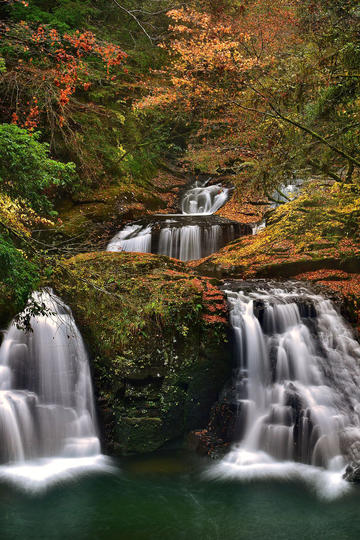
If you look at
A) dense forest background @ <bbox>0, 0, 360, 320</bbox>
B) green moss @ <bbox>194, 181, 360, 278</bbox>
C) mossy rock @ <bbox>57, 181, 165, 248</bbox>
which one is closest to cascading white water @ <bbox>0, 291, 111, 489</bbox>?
dense forest background @ <bbox>0, 0, 360, 320</bbox>

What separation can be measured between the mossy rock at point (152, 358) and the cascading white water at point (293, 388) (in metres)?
0.56

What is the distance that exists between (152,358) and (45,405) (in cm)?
177

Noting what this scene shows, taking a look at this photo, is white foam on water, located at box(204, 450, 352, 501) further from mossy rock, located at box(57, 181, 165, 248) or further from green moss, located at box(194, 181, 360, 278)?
mossy rock, located at box(57, 181, 165, 248)

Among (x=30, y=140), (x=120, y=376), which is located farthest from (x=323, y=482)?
(x=30, y=140)

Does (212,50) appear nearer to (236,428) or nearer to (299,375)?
(299,375)

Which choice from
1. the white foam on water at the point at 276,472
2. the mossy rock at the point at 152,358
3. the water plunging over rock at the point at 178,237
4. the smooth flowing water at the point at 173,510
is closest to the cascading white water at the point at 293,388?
the white foam on water at the point at 276,472

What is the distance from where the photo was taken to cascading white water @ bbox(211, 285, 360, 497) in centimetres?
577

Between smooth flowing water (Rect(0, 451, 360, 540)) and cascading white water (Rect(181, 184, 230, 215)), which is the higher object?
cascading white water (Rect(181, 184, 230, 215))

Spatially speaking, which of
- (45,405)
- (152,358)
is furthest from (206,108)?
(45,405)

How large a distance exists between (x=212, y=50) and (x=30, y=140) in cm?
578

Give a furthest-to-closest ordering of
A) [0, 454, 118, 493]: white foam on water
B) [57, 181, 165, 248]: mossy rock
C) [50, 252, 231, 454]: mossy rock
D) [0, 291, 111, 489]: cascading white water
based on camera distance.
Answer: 1. [57, 181, 165, 248]: mossy rock
2. [50, 252, 231, 454]: mossy rock
3. [0, 291, 111, 489]: cascading white water
4. [0, 454, 118, 493]: white foam on water

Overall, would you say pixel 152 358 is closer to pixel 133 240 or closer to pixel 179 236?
pixel 133 240

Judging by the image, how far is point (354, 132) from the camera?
6055mm

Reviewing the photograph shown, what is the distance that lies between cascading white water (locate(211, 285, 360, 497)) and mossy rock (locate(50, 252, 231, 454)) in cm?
56
